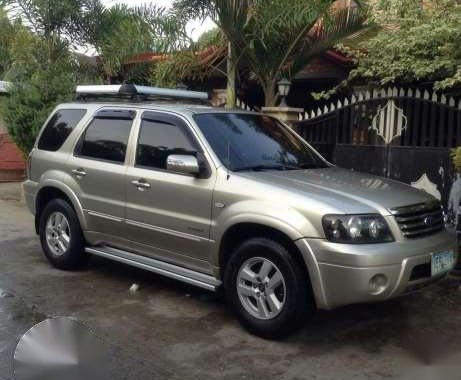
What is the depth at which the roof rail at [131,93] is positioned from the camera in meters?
6.11

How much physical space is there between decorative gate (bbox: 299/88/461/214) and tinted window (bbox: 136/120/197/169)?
3.82 m

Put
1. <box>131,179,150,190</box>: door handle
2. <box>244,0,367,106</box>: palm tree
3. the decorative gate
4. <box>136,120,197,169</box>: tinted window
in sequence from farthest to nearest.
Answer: <box>244,0,367,106</box>: palm tree → the decorative gate → <box>131,179,150,190</box>: door handle → <box>136,120,197,169</box>: tinted window

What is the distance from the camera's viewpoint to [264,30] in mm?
8039

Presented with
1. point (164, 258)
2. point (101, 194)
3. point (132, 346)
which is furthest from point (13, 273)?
point (132, 346)

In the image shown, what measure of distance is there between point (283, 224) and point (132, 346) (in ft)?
4.60

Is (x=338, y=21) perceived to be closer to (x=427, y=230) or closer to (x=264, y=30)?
(x=264, y=30)

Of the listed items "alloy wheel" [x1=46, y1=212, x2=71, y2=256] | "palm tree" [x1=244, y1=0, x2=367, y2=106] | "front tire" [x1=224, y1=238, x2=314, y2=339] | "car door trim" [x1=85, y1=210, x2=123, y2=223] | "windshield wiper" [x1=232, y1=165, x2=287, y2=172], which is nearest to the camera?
"front tire" [x1=224, y1=238, x2=314, y2=339]

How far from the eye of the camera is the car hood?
170 inches

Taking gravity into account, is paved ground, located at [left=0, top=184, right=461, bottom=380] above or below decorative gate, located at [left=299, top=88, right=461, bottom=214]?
below

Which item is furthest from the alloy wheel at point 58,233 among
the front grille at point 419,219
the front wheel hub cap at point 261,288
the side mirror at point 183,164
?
the front grille at point 419,219

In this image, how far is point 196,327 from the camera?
477 cm

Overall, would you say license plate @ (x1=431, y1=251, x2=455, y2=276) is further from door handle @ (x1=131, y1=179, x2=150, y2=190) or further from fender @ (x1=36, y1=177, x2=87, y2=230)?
fender @ (x1=36, y1=177, x2=87, y2=230)

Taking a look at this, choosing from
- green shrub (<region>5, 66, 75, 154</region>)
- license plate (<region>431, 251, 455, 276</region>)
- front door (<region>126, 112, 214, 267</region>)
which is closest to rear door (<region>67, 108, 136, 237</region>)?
front door (<region>126, 112, 214, 267</region>)

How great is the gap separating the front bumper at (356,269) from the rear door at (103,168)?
212cm
